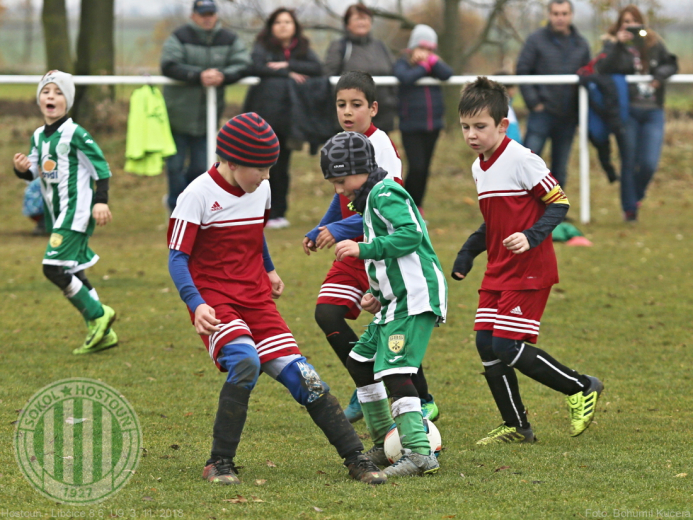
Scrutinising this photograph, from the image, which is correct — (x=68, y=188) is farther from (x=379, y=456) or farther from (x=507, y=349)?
(x=507, y=349)

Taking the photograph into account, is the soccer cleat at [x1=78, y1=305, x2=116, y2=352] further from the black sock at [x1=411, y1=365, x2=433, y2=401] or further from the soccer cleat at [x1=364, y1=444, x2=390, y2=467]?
the soccer cleat at [x1=364, y1=444, x2=390, y2=467]

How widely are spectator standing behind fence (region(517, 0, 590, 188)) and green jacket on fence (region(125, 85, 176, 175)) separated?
169 inches

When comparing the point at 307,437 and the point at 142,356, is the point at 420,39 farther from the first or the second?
the point at 307,437

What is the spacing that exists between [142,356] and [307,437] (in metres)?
2.16

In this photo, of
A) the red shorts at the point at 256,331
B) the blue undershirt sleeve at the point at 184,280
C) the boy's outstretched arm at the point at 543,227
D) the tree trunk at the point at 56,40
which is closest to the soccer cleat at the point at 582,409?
the boy's outstretched arm at the point at 543,227

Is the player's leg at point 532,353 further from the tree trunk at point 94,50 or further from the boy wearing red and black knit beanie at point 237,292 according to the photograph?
the tree trunk at point 94,50

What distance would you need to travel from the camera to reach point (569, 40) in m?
11.9

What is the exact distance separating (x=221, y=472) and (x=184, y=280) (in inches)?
33.7

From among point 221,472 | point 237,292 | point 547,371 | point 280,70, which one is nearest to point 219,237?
point 237,292

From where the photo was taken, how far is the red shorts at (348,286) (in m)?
5.33

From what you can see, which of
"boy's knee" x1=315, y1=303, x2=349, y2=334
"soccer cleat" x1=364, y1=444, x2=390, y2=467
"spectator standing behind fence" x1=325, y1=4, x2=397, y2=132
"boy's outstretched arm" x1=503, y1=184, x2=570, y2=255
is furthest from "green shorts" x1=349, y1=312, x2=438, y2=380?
"spectator standing behind fence" x1=325, y1=4, x2=397, y2=132

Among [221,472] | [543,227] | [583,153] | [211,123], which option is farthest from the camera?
[583,153]

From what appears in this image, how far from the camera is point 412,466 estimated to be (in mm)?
4402

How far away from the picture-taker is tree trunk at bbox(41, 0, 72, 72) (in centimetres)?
1616
